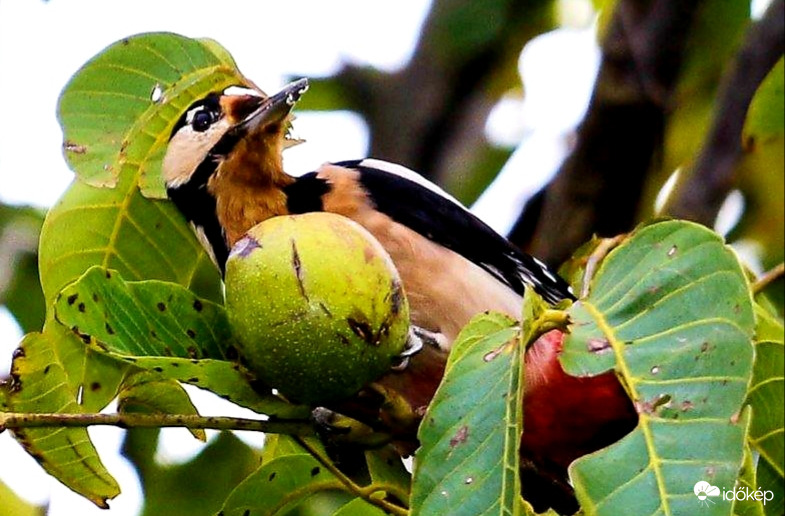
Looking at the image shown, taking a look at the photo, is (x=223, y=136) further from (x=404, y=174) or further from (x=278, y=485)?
(x=278, y=485)

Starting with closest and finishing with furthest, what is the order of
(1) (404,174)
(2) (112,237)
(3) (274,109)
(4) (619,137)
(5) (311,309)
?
(5) (311,309)
(2) (112,237)
(3) (274,109)
(1) (404,174)
(4) (619,137)

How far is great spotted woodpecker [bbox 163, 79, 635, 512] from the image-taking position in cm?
283

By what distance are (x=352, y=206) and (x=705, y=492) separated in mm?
1645

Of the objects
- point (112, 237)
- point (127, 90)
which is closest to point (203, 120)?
point (112, 237)

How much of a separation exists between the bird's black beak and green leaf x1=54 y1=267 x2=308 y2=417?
849 mm

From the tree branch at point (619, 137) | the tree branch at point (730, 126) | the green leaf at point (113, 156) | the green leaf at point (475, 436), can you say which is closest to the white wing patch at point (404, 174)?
the tree branch at point (619, 137)

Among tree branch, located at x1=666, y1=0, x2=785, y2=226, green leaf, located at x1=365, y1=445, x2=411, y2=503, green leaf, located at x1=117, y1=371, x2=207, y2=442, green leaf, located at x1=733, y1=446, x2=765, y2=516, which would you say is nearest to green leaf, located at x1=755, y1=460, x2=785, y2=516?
green leaf, located at x1=733, y1=446, x2=765, y2=516

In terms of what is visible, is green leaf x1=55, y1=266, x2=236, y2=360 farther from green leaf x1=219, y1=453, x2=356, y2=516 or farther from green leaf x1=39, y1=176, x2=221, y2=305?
green leaf x1=39, y1=176, x2=221, y2=305

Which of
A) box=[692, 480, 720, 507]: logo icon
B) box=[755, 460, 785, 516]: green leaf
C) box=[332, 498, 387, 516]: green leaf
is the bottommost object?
box=[755, 460, 785, 516]: green leaf

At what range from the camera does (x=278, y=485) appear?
6.89 ft

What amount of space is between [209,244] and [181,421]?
50.7 inches

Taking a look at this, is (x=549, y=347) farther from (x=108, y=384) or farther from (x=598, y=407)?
(x=108, y=384)

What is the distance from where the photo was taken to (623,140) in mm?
3527

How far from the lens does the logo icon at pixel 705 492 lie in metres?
1.44
